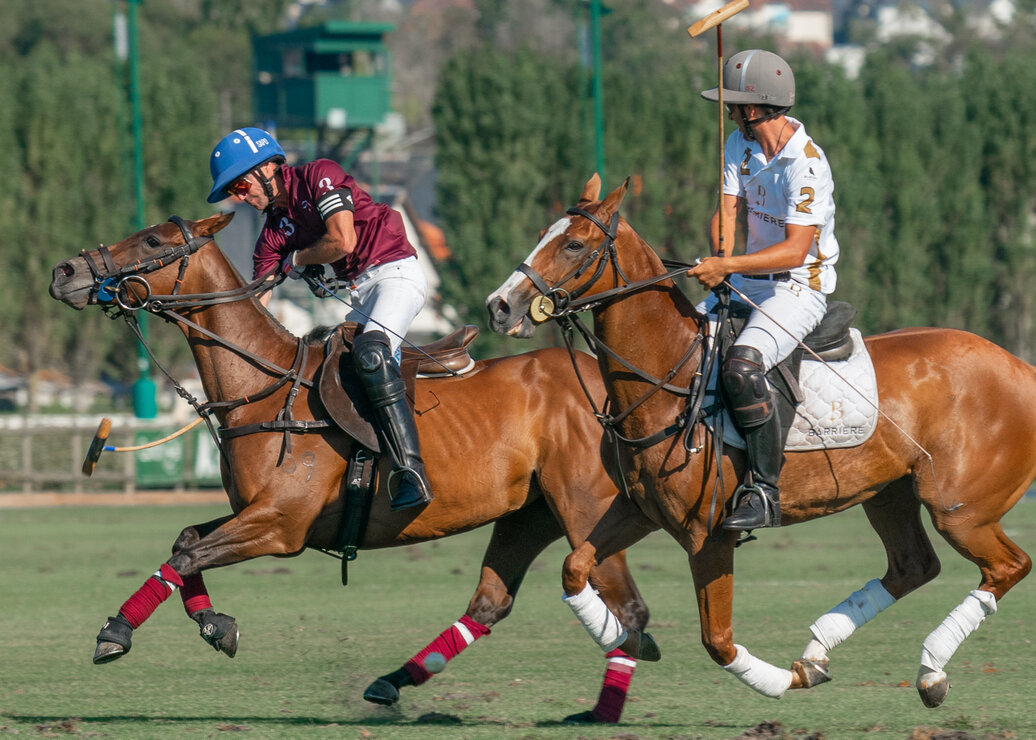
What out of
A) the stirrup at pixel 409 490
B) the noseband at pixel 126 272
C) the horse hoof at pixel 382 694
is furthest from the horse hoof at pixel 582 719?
the noseband at pixel 126 272

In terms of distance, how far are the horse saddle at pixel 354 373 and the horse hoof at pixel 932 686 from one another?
2.61 meters

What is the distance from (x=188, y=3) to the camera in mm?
102562

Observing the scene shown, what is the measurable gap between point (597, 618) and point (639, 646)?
15.9 inches

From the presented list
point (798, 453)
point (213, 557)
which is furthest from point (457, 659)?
point (798, 453)

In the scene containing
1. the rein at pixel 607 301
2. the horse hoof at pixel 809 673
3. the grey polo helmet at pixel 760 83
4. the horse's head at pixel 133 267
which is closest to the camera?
the rein at pixel 607 301

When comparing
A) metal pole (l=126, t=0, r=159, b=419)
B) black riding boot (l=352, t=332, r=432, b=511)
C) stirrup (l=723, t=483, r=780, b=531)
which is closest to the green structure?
metal pole (l=126, t=0, r=159, b=419)

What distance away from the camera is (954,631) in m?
6.59

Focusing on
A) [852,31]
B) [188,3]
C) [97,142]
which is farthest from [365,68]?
[852,31]

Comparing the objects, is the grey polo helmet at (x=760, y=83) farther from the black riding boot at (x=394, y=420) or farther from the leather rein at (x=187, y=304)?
the leather rein at (x=187, y=304)

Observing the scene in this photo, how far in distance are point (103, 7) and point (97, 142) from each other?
48.2m

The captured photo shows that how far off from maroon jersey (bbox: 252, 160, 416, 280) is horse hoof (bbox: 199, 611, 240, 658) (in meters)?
1.77

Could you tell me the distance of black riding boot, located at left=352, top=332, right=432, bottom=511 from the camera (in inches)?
268

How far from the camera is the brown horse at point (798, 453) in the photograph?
6.19 m

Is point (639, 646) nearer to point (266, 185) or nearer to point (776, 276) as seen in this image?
point (776, 276)
